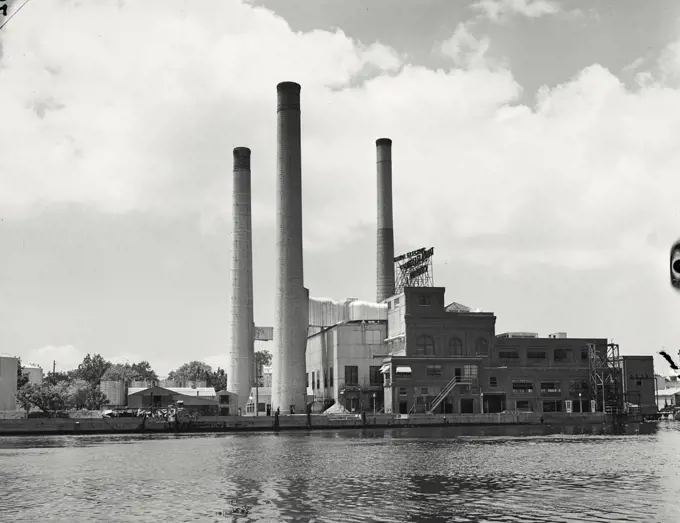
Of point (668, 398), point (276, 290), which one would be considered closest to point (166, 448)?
point (276, 290)

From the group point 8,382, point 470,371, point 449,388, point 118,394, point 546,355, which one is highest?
point 546,355

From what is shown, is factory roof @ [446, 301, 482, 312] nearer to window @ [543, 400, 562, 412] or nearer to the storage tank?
window @ [543, 400, 562, 412]

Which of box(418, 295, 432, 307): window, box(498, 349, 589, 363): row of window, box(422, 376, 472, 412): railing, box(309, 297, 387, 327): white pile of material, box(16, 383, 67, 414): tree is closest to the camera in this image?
box(422, 376, 472, 412): railing

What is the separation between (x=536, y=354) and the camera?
447ft

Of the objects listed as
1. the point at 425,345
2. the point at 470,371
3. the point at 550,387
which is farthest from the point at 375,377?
the point at 550,387

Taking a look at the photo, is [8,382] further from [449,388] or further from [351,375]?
[449,388]

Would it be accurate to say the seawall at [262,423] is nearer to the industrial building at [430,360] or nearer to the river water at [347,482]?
the industrial building at [430,360]

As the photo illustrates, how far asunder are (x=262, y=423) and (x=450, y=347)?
3365cm

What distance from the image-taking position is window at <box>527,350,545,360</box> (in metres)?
136

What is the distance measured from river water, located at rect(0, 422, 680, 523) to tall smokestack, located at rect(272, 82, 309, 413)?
52.0 m

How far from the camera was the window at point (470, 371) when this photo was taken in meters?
131

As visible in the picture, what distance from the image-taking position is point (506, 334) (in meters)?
140

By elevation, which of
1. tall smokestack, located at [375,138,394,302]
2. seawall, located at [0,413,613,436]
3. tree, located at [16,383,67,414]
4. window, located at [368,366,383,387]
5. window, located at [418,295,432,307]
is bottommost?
seawall, located at [0,413,613,436]

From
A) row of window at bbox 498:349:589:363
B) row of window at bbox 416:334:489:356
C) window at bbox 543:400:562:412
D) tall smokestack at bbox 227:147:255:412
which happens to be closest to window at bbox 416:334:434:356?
row of window at bbox 416:334:489:356
